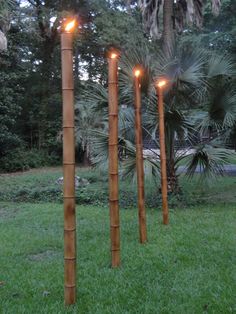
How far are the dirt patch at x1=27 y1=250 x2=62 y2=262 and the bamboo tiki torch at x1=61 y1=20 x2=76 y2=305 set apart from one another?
1.91 m

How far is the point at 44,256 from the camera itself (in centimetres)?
612

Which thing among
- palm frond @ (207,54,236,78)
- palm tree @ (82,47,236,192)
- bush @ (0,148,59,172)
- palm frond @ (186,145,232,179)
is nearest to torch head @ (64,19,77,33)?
palm tree @ (82,47,236,192)

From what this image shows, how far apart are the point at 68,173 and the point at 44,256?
7.86 feet

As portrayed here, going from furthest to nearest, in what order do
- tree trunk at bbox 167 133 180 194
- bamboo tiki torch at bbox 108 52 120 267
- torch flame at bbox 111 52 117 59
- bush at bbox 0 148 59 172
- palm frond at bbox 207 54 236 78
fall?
bush at bbox 0 148 59 172, tree trunk at bbox 167 133 180 194, palm frond at bbox 207 54 236 78, torch flame at bbox 111 52 117 59, bamboo tiki torch at bbox 108 52 120 267

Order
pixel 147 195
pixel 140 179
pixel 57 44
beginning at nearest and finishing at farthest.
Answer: pixel 140 179
pixel 147 195
pixel 57 44

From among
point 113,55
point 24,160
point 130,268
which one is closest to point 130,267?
point 130,268

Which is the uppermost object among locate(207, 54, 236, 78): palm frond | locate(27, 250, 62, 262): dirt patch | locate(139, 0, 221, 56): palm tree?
locate(139, 0, 221, 56): palm tree

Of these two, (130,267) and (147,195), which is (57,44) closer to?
(147,195)

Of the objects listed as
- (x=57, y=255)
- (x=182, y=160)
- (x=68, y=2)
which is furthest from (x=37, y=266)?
(x=68, y=2)

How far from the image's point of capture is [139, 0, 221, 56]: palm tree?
53.8 feet

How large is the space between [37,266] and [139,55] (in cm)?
550

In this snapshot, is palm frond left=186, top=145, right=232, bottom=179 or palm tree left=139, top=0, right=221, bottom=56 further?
palm tree left=139, top=0, right=221, bottom=56

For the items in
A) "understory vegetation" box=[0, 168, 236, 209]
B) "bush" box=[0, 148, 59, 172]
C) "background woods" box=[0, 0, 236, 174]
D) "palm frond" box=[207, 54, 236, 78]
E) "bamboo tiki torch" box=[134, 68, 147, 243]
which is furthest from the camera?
"bush" box=[0, 148, 59, 172]

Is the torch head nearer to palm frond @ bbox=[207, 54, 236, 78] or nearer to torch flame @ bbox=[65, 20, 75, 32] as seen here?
torch flame @ bbox=[65, 20, 75, 32]
